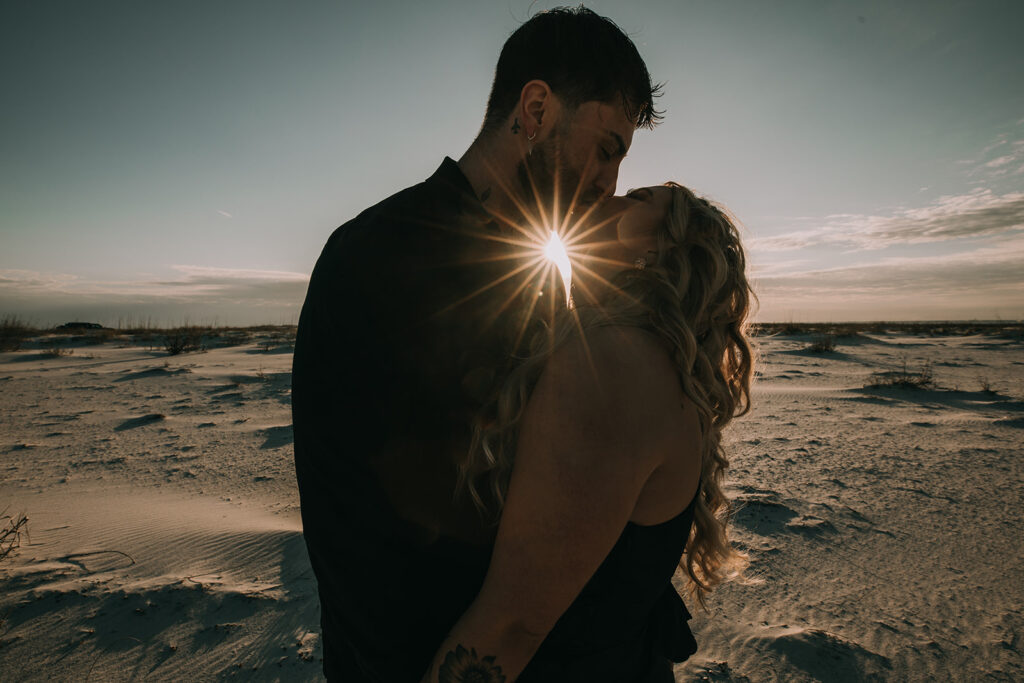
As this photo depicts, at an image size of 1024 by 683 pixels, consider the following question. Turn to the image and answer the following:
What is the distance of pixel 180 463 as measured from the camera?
4.70m

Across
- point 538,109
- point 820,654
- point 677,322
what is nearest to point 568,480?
point 677,322

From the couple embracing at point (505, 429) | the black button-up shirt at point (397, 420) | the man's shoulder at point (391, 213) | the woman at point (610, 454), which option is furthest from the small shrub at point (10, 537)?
the woman at point (610, 454)

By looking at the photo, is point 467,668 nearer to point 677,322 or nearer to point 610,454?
point 610,454

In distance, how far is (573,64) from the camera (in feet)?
4.37

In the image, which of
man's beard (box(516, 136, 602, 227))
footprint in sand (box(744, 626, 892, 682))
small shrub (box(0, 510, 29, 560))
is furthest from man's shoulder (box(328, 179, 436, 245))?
small shrub (box(0, 510, 29, 560))

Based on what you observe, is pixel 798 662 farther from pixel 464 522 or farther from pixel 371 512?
pixel 371 512

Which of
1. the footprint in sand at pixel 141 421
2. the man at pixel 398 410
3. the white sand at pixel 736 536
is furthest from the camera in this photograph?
the footprint in sand at pixel 141 421

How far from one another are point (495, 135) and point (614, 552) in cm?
114

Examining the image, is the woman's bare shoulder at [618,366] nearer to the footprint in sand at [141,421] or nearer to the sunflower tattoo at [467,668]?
the sunflower tattoo at [467,668]

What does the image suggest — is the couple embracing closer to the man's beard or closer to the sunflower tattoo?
the sunflower tattoo

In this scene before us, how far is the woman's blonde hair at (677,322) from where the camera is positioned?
2.90ft

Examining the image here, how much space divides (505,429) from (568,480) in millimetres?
192

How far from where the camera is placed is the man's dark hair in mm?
1332

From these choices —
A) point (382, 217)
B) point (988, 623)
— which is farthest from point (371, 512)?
point (988, 623)
